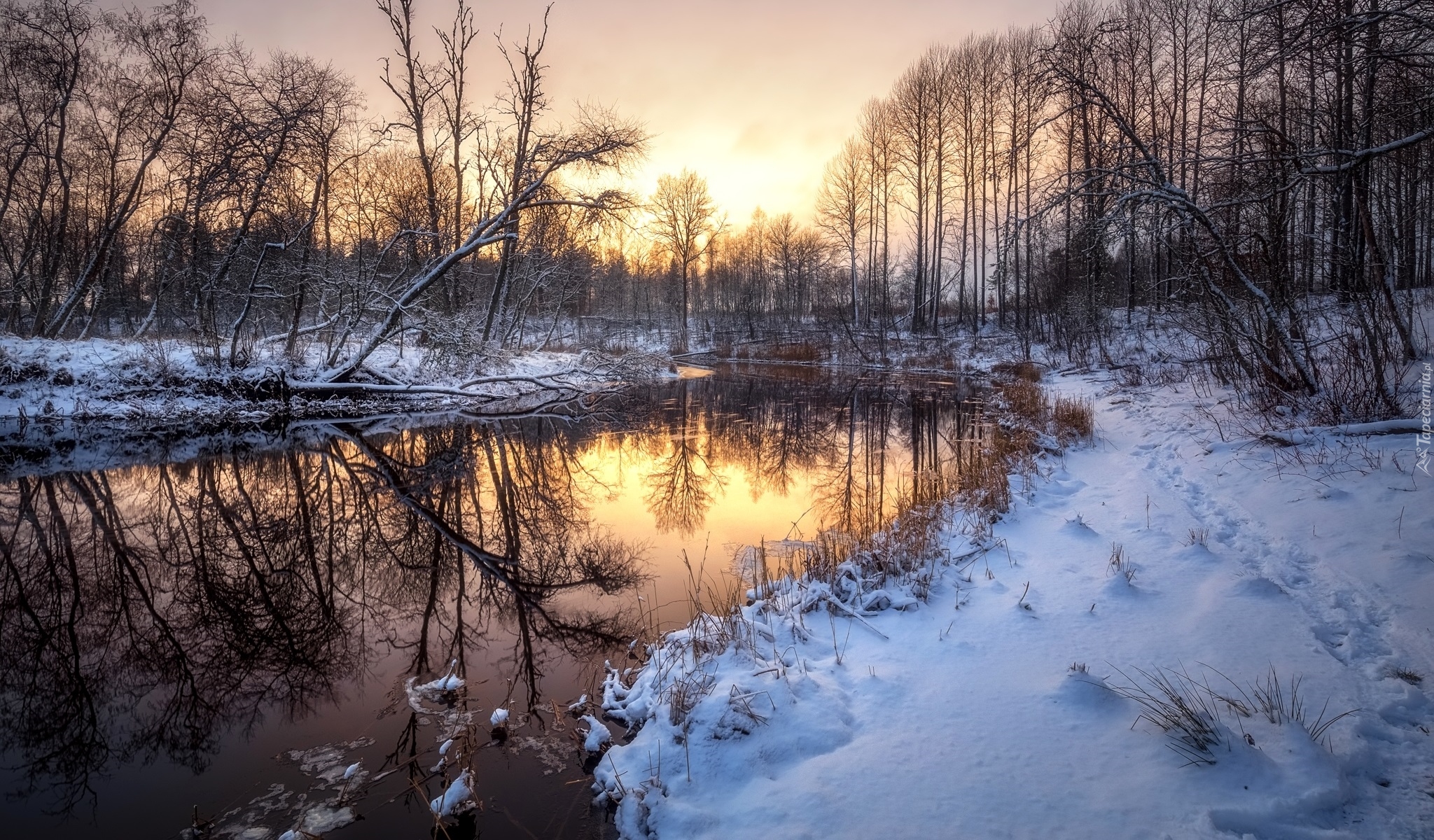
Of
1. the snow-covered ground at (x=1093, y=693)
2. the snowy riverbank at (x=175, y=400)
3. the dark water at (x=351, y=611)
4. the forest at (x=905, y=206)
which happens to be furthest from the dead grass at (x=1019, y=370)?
the snowy riverbank at (x=175, y=400)

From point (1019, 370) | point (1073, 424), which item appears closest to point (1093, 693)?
point (1073, 424)

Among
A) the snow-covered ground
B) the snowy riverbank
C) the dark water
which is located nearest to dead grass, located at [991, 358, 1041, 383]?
the dark water

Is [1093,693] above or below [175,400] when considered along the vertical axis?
below

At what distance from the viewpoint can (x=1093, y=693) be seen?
10.3 feet

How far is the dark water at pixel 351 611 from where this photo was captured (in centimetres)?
301

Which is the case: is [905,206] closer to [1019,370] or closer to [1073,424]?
[1019,370]

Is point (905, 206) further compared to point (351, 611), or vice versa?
point (905, 206)

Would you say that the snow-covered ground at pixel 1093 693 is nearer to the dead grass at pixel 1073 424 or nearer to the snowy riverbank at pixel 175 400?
the dead grass at pixel 1073 424

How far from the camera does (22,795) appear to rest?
301cm

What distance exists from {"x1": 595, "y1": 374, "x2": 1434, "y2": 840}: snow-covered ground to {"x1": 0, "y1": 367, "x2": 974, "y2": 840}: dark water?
2.56 feet

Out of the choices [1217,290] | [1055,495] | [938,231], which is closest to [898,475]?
[1055,495]

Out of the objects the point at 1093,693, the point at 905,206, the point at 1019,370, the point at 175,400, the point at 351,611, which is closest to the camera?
the point at 1093,693

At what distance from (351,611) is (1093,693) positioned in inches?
221


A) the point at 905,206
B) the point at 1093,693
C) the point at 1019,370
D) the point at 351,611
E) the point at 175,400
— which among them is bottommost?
the point at 351,611
